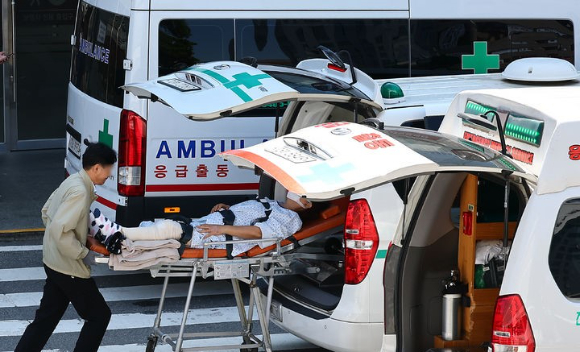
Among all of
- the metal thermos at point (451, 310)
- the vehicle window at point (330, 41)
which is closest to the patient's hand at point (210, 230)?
the metal thermos at point (451, 310)

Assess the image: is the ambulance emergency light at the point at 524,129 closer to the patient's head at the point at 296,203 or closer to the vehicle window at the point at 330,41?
the patient's head at the point at 296,203

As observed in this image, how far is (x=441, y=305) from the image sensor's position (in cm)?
637

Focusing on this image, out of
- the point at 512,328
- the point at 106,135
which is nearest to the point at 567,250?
the point at 512,328

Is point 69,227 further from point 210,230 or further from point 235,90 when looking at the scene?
point 235,90

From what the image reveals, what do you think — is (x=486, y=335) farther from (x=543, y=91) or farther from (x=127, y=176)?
(x=127, y=176)

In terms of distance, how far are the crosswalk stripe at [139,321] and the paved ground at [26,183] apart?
3.08 m

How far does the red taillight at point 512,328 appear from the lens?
509cm

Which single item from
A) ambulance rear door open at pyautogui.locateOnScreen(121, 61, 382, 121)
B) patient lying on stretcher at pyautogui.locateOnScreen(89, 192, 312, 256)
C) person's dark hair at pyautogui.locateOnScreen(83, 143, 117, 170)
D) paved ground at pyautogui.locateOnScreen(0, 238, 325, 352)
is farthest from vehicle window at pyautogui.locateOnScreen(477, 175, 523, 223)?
person's dark hair at pyautogui.locateOnScreen(83, 143, 117, 170)

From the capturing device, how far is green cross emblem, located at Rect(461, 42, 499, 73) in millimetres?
10383

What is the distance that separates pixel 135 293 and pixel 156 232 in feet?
9.32

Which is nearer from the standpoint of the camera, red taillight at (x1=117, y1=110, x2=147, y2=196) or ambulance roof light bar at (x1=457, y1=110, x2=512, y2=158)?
ambulance roof light bar at (x1=457, y1=110, x2=512, y2=158)

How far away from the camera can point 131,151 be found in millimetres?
8977

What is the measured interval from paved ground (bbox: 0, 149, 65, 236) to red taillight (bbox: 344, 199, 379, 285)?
5854mm

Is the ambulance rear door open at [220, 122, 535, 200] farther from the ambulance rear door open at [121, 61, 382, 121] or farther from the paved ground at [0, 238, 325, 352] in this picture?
the paved ground at [0, 238, 325, 352]
